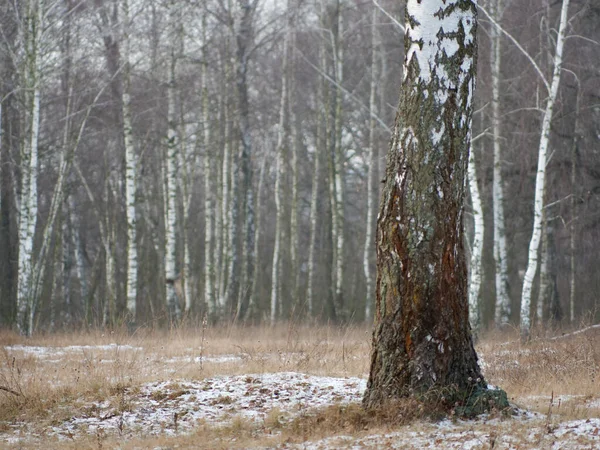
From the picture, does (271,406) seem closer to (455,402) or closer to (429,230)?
(455,402)

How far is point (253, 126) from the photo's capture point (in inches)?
923

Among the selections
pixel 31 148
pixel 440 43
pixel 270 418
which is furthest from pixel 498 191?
pixel 270 418

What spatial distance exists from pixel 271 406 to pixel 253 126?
712 inches

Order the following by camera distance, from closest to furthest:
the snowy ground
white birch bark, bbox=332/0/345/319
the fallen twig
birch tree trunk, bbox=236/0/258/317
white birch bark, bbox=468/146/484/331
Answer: the snowy ground
the fallen twig
white birch bark, bbox=468/146/484/331
birch tree trunk, bbox=236/0/258/317
white birch bark, bbox=332/0/345/319

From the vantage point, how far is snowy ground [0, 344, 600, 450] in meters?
4.72

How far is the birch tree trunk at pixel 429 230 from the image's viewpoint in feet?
17.3

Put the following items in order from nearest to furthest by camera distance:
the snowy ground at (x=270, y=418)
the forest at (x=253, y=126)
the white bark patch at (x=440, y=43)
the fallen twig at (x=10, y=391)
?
the snowy ground at (x=270, y=418)
the white bark patch at (x=440, y=43)
the fallen twig at (x=10, y=391)
the forest at (x=253, y=126)

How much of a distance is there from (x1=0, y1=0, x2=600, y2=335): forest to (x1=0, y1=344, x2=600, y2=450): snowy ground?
4.73 meters

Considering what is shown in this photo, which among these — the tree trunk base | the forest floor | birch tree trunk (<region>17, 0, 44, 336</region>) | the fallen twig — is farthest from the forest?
the tree trunk base

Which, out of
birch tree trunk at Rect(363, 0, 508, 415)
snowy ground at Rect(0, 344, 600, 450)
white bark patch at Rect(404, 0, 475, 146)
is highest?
white bark patch at Rect(404, 0, 475, 146)

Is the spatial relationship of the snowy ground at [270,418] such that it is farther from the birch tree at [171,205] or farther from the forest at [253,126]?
the birch tree at [171,205]

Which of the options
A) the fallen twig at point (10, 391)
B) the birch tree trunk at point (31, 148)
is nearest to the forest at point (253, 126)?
the birch tree trunk at point (31, 148)

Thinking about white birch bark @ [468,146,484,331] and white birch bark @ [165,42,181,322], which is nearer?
white birch bark @ [468,146,484,331]

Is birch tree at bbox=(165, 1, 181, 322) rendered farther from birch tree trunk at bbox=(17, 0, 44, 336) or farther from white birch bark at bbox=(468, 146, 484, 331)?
white birch bark at bbox=(468, 146, 484, 331)
